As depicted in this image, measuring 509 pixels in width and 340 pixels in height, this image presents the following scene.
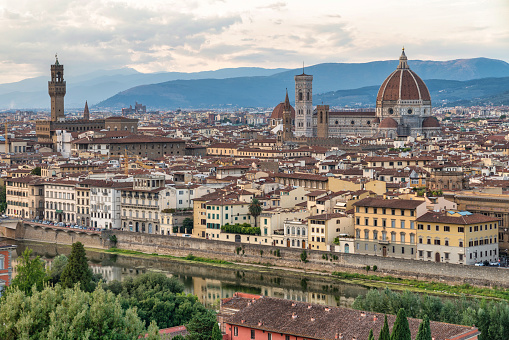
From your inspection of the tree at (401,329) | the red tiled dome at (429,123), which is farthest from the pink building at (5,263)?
the red tiled dome at (429,123)

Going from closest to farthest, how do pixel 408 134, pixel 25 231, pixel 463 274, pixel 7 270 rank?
pixel 7 270 < pixel 463 274 < pixel 25 231 < pixel 408 134

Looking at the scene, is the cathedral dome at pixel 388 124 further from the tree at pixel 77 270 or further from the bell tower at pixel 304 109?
the tree at pixel 77 270

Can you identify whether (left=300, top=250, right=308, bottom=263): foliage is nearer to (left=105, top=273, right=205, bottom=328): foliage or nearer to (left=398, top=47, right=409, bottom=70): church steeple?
(left=105, top=273, right=205, bottom=328): foliage

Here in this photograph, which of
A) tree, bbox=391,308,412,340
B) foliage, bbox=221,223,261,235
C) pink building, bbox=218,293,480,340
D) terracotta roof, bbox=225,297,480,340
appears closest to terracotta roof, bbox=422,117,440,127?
foliage, bbox=221,223,261,235

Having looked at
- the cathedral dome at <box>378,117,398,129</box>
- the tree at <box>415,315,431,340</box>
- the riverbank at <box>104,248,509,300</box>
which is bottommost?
the riverbank at <box>104,248,509,300</box>

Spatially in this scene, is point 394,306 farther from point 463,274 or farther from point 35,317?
point 35,317

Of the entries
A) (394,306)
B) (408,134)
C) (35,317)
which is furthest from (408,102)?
(35,317)

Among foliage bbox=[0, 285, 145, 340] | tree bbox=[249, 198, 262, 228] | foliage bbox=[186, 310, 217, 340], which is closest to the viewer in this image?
foliage bbox=[0, 285, 145, 340]
